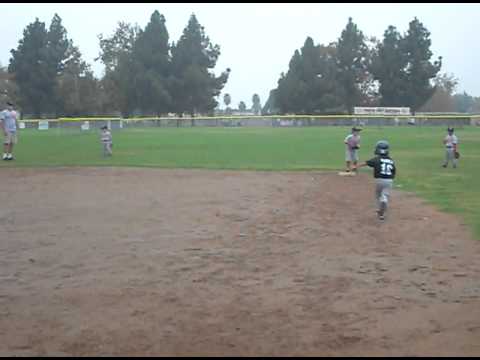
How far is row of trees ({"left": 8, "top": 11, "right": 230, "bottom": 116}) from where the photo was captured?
80.4 m

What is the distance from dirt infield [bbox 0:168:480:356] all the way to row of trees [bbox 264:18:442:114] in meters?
75.6

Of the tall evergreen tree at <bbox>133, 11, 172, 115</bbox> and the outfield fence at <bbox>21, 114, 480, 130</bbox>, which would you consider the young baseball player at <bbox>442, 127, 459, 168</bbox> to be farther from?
the tall evergreen tree at <bbox>133, 11, 172, 115</bbox>

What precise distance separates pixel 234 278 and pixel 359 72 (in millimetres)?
87022

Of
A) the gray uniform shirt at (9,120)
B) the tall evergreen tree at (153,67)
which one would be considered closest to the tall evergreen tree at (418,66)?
the tall evergreen tree at (153,67)

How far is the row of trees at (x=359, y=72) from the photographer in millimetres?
86562

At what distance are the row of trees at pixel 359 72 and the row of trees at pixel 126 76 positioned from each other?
1205 cm

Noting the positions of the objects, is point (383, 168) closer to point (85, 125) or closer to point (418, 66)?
point (85, 125)

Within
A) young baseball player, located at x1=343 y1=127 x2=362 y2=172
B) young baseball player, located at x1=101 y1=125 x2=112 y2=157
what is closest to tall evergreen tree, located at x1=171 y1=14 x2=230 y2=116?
young baseball player, located at x1=101 y1=125 x2=112 y2=157

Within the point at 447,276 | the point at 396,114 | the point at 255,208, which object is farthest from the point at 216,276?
the point at 396,114

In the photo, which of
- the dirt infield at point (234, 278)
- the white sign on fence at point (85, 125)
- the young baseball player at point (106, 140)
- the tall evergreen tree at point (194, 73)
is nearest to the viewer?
the dirt infield at point (234, 278)

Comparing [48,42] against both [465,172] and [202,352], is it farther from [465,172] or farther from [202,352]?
[202,352]

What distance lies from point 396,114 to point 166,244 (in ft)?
232

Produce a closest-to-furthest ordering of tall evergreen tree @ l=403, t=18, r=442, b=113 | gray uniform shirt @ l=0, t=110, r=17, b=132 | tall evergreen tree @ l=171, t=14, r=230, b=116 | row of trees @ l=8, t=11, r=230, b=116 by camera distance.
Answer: gray uniform shirt @ l=0, t=110, r=17, b=132 < row of trees @ l=8, t=11, r=230, b=116 < tall evergreen tree @ l=171, t=14, r=230, b=116 < tall evergreen tree @ l=403, t=18, r=442, b=113

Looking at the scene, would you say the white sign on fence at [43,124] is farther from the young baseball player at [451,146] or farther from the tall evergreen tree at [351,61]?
the tall evergreen tree at [351,61]
